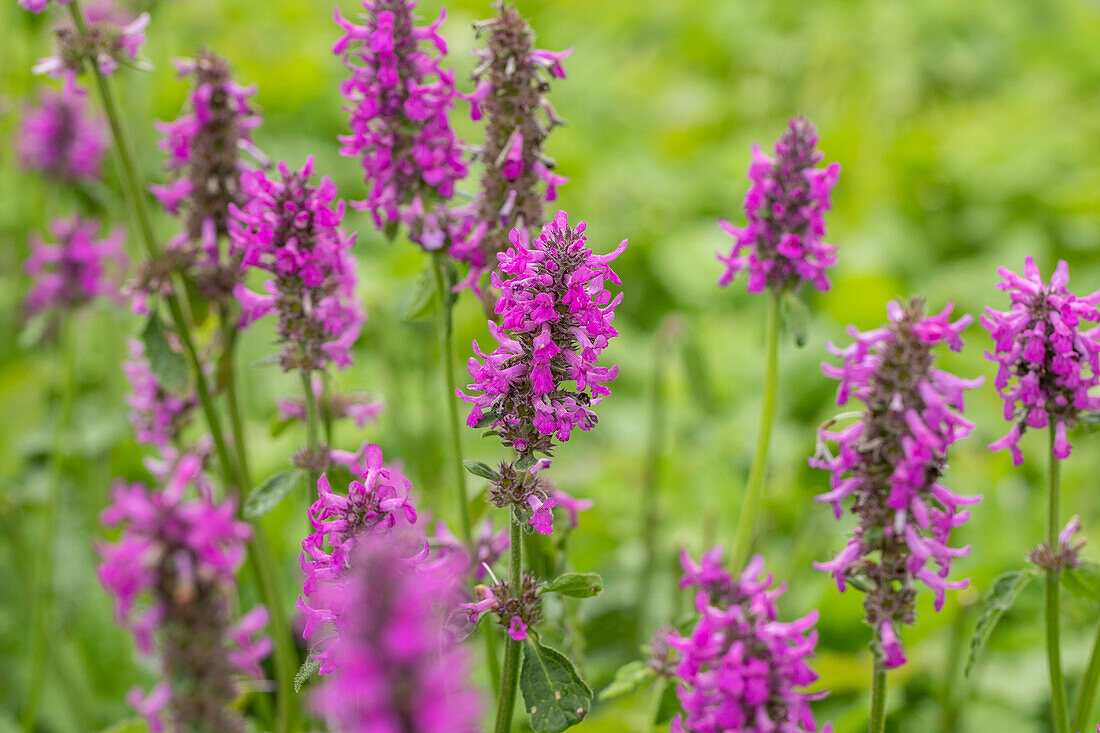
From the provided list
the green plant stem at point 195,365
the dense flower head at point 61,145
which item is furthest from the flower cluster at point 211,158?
the dense flower head at point 61,145

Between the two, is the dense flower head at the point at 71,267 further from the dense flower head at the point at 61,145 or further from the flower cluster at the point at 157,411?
the flower cluster at the point at 157,411

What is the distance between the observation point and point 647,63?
782 centimetres

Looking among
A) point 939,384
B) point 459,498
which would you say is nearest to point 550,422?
point 939,384

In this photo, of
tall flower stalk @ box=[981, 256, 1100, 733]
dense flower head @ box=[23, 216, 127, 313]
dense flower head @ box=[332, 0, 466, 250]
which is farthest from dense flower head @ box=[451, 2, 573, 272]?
dense flower head @ box=[23, 216, 127, 313]

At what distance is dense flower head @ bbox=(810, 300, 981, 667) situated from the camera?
1.62 meters

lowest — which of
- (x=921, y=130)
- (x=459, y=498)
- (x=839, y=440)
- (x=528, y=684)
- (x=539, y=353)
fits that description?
(x=528, y=684)

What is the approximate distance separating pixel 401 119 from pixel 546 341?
34.2 inches

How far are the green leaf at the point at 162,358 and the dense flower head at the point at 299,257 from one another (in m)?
0.38

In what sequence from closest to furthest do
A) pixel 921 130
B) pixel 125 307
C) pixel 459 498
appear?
pixel 459 498 < pixel 125 307 < pixel 921 130

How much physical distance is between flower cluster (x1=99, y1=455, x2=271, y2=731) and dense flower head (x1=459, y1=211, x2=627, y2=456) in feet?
1.61

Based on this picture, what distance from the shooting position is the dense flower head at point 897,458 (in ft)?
5.33

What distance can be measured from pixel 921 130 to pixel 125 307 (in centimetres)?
461

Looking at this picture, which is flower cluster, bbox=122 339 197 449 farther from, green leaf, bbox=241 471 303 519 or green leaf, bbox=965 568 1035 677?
green leaf, bbox=965 568 1035 677

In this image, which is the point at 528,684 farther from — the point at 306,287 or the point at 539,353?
the point at 306,287
